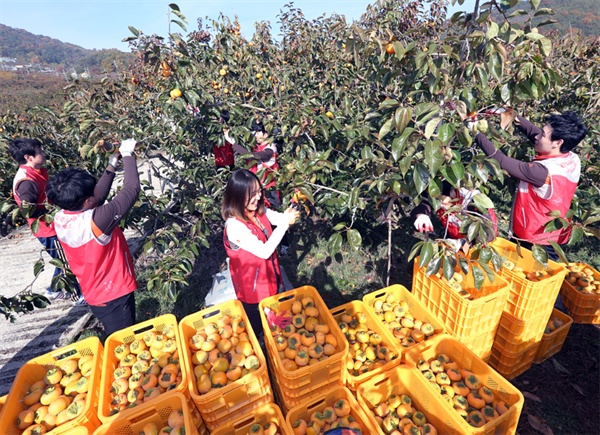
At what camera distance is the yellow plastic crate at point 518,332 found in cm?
232

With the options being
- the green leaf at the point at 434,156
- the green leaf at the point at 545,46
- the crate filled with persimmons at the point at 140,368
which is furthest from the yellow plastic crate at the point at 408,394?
the green leaf at the point at 545,46

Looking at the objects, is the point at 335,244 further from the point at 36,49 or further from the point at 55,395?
the point at 36,49

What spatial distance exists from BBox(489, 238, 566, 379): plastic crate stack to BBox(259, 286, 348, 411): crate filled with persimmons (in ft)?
4.52

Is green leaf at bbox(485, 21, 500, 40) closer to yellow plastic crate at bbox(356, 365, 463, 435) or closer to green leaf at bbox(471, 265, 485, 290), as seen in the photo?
green leaf at bbox(471, 265, 485, 290)

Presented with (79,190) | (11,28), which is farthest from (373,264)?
(11,28)

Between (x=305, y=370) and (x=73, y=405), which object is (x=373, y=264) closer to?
(x=305, y=370)

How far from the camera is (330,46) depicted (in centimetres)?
689

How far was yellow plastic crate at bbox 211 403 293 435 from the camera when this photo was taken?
5.54 ft

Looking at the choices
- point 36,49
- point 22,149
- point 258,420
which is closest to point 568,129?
point 258,420

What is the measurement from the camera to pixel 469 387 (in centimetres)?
188

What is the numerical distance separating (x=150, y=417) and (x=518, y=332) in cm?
252

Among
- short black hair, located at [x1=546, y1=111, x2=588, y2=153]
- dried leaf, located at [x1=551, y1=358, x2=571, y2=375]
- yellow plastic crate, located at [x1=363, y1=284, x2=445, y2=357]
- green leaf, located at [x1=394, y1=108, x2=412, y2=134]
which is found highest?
green leaf, located at [x1=394, y1=108, x2=412, y2=134]

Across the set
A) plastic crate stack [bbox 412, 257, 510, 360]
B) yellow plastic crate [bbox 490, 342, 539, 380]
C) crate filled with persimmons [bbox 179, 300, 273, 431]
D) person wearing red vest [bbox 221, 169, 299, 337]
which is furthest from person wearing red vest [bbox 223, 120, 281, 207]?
yellow plastic crate [bbox 490, 342, 539, 380]

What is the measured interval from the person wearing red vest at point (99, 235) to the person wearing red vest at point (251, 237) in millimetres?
731
